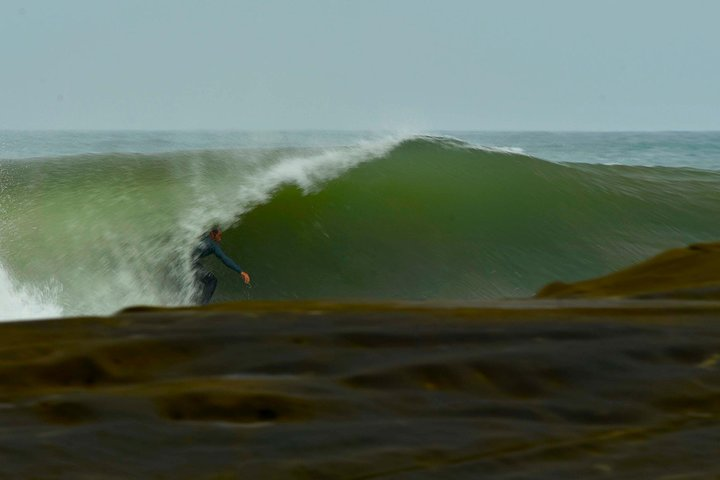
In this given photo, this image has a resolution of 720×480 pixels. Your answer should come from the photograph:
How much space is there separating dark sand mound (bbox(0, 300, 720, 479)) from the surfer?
772 cm

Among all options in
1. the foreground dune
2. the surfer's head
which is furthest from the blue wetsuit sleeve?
the foreground dune

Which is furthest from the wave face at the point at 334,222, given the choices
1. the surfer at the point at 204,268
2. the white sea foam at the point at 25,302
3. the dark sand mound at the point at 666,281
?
the dark sand mound at the point at 666,281

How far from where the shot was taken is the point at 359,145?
50.8ft

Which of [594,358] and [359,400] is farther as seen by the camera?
[594,358]

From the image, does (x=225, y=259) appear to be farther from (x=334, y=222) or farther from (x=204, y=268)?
(x=334, y=222)

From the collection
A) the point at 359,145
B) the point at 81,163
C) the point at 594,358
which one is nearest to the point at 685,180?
the point at 359,145

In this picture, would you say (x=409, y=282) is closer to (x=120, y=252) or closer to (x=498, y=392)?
(x=120, y=252)

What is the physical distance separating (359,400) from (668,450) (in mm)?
352

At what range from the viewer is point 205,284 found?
980 cm

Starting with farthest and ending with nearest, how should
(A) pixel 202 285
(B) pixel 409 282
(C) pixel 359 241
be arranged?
1. (C) pixel 359 241
2. (B) pixel 409 282
3. (A) pixel 202 285

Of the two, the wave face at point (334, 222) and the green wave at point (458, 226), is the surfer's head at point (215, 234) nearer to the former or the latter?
the wave face at point (334, 222)

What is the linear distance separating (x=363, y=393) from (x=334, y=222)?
11058mm

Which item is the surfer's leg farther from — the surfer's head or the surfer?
the surfer's head

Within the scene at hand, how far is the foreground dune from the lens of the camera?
1.21 metres
